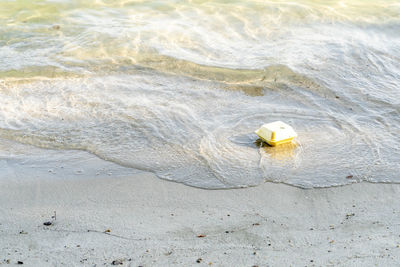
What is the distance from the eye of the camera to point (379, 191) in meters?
3.87

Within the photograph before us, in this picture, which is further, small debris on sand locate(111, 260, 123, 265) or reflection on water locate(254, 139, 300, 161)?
reflection on water locate(254, 139, 300, 161)

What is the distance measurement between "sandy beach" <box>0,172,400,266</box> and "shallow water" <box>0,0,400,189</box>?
25 centimetres

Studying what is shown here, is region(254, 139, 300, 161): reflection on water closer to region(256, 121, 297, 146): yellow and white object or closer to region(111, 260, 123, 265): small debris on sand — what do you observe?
region(256, 121, 297, 146): yellow and white object

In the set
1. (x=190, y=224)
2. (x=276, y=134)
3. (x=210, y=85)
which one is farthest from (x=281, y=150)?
(x=210, y=85)

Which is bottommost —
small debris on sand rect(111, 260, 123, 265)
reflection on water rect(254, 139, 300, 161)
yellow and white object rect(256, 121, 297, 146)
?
small debris on sand rect(111, 260, 123, 265)

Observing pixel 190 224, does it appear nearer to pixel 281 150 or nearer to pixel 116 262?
pixel 116 262

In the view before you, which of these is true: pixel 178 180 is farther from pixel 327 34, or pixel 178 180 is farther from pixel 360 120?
pixel 327 34

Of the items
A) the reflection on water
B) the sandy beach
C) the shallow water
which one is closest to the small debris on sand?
the sandy beach

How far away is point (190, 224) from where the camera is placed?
11.2 feet

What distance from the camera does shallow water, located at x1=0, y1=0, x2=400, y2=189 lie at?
431cm

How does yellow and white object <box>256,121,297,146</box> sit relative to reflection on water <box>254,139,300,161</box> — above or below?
above

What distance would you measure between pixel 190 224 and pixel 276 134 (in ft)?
4.53

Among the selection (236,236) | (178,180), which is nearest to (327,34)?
(178,180)

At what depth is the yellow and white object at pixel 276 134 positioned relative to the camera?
431 cm
